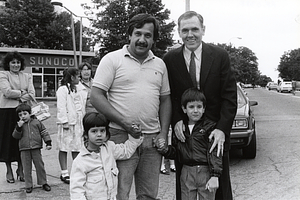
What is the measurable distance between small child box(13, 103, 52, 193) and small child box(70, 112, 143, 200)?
7.84 ft

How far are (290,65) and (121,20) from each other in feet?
196

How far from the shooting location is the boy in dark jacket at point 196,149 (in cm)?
300

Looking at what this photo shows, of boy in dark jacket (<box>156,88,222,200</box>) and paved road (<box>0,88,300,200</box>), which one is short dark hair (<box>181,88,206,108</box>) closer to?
boy in dark jacket (<box>156,88,222,200</box>)

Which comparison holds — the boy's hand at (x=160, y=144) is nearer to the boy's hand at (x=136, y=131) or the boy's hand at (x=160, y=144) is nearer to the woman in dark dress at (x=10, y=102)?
the boy's hand at (x=136, y=131)

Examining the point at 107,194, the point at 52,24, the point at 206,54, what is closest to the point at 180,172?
the point at 107,194

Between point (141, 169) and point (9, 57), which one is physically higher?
point (9, 57)

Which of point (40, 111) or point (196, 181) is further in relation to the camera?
point (40, 111)

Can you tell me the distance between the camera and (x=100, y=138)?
2.96 meters

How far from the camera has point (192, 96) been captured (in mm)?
2992

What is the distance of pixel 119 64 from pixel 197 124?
0.83 meters

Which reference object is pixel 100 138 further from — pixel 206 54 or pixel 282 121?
pixel 282 121

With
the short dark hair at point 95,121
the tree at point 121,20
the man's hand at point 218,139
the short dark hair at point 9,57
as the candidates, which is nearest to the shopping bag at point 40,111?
the short dark hair at point 9,57

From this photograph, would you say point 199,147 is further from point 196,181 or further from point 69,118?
point 69,118

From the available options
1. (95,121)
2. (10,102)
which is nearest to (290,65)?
(10,102)
